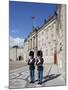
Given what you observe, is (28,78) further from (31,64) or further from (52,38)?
(52,38)

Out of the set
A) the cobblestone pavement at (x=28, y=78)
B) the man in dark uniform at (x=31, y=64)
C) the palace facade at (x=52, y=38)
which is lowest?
the cobblestone pavement at (x=28, y=78)

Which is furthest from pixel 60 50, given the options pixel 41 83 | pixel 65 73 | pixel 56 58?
pixel 41 83

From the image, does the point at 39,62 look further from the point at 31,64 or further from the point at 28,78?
the point at 28,78

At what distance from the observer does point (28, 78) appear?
238 cm

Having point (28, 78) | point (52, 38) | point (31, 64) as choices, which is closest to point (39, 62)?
point (31, 64)

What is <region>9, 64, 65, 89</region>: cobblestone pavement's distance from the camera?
234 cm

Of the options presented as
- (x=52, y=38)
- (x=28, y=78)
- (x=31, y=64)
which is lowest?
(x=28, y=78)

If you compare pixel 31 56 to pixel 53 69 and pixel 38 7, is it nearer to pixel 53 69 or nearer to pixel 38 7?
pixel 53 69

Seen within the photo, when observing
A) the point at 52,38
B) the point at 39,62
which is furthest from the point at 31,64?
the point at 52,38

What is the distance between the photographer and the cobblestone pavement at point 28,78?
2.34 m

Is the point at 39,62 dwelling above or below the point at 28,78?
above

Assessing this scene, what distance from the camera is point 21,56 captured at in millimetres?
2365

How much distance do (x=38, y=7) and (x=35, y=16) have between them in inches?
4.6

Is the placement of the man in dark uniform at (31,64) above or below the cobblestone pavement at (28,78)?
above
